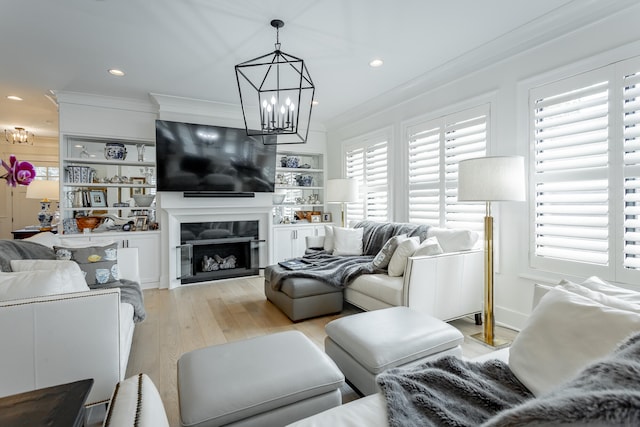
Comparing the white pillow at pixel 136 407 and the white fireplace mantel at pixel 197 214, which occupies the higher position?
the white fireplace mantel at pixel 197 214

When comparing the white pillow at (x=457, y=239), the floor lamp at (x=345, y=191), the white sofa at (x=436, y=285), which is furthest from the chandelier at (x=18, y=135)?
the white pillow at (x=457, y=239)

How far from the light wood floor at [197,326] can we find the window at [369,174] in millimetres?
1769

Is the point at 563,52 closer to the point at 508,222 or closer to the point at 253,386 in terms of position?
the point at 508,222

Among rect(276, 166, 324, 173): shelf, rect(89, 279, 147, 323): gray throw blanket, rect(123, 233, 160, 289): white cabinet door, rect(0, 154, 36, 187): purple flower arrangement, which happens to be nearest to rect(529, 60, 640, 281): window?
rect(89, 279, 147, 323): gray throw blanket

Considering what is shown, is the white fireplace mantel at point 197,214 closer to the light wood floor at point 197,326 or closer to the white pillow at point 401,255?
the light wood floor at point 197,326

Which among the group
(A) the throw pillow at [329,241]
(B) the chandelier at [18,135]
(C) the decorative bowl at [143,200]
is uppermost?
(B) the chandelier at [18,135]

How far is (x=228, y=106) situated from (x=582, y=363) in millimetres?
4778

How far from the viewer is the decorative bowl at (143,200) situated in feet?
14.8

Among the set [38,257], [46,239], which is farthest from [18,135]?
[38,257]

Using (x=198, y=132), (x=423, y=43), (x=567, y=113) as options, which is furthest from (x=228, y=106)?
(x=567, y=113)

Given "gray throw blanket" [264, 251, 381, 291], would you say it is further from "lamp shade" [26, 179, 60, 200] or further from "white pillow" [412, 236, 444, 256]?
"lamp shade" [26, 179, 60, 200]

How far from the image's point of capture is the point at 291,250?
5.37 metres

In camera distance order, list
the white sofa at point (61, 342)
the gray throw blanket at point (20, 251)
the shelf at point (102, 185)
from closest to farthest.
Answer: the white sofa at point (61, 342) → the gray throw blanket at point (20, 251) → the shelf at point (102, 185)

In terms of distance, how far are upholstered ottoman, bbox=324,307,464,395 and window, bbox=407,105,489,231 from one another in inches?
69.9
